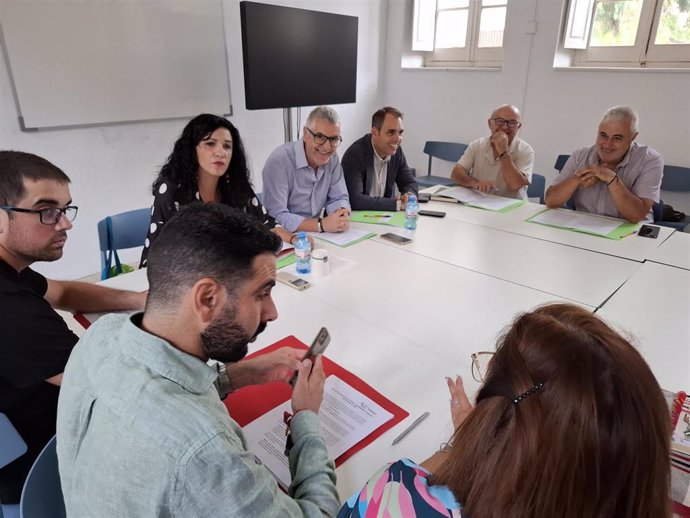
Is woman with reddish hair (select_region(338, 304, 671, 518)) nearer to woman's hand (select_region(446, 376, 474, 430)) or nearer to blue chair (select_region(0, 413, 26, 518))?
woman's hand (select_region(446, 376, 474, 430))

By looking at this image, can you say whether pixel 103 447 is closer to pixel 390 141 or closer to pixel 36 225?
pixel 36 225

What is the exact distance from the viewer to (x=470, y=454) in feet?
2.15

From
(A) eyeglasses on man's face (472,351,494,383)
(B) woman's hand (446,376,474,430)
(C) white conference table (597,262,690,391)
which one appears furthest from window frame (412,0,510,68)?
(B) woman's hand (446,376,474,430)

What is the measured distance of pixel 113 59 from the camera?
3102mm

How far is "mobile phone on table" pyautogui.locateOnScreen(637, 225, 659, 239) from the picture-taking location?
231 centimetres

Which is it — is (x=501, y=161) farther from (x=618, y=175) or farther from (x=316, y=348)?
(x=316, y=348)

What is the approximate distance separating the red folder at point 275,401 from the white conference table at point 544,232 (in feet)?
→ 4.99

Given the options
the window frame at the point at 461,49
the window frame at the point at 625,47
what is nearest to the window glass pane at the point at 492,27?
the window frame at the point at 461,49

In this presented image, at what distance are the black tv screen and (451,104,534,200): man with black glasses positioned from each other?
1.42 metres

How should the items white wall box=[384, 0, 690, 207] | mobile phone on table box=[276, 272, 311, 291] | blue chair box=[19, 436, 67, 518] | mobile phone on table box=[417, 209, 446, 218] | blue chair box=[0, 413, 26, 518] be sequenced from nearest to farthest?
blue chair box=[19, 436, 67, 518] < blue chair box=[0, 413, 26, 518] < mobile phone on table box=[276, 272, 311, 291] < mobile phone on table box=[417, 209, 446, 218] < white wall box=[384, 0, 690, 207]

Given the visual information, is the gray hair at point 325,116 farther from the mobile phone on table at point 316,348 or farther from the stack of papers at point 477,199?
the mobile phone on table at point 316,348

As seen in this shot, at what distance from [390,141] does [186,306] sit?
2.43m

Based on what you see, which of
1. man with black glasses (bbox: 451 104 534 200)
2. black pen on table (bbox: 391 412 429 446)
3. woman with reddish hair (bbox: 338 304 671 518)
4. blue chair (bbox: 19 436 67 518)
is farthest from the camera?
man with black glasses (bbox: 451 104 534 200)

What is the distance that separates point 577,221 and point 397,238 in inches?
43.1
